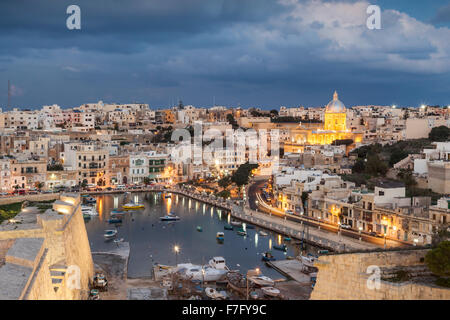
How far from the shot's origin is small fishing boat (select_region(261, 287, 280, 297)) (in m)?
10.4

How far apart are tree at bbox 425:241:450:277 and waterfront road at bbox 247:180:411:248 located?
299 inches

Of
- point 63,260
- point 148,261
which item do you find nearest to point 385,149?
point 148,261

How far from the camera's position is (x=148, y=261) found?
43.7ft

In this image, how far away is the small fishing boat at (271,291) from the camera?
34.0ft

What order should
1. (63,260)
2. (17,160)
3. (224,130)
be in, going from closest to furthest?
(63,260) → (17,160) → (224,130)

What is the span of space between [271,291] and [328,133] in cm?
2712

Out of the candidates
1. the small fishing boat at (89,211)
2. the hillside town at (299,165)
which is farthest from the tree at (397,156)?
the small fishing boat at (89,211)

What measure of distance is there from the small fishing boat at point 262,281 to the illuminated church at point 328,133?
23.8m

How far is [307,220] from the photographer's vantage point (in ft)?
57.7

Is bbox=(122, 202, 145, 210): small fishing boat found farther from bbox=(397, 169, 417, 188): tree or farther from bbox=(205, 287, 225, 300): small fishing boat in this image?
bbox=(205, 287, 225, 300): small fishing boat

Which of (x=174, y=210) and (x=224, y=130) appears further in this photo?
(x=224, y=130)

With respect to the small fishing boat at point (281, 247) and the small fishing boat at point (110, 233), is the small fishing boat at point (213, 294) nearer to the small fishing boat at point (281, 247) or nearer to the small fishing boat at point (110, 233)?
the small fishing boat at point (281, 247)
